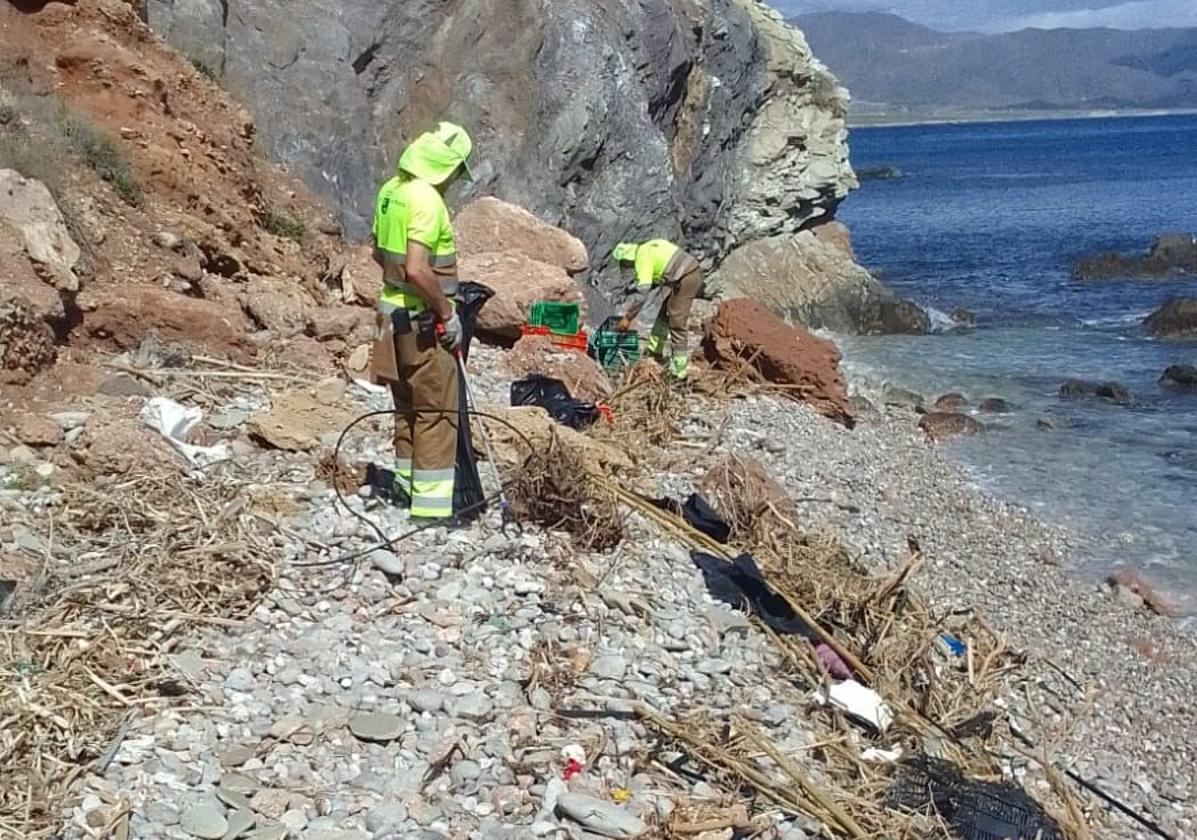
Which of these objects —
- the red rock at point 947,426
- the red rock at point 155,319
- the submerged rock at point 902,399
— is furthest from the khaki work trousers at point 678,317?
the submerged rock at point 902,399

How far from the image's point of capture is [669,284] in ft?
46.2

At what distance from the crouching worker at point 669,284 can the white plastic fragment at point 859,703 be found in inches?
279

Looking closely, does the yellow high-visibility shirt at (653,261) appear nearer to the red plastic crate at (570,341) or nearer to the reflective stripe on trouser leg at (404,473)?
the red plastic crate at (570,341)

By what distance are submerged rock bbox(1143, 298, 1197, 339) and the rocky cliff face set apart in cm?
648

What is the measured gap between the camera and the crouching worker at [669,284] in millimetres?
13922

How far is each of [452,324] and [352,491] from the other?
134 cm

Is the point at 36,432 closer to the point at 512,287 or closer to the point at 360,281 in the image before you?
the point at 360,281

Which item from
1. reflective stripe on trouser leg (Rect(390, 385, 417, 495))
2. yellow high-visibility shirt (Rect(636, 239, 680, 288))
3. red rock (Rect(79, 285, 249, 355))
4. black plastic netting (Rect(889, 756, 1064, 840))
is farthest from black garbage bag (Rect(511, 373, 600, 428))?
black plastic netting (Rect(889, 756, 1064, 840))

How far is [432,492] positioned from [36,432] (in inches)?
95.0

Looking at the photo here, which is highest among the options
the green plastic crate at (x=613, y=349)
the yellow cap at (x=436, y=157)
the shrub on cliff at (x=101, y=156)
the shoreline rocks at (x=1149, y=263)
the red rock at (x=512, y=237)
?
the yellow cap at (x=436, y=157)

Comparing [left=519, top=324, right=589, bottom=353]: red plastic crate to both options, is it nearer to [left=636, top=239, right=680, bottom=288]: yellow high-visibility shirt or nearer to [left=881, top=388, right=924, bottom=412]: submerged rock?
[left=636, top=239, right=680, bottom=288]: yellow high-visibility shirt

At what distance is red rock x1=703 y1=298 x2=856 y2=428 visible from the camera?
15164 millimetres

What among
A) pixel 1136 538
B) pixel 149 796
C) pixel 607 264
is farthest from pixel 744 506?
pixel 607 264

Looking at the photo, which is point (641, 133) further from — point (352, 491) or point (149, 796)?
point (149, 796)
